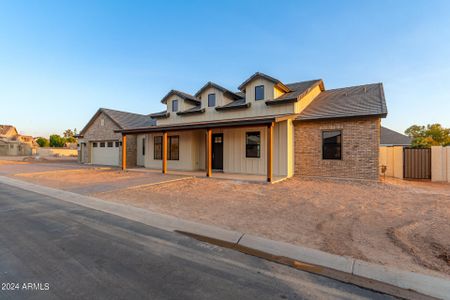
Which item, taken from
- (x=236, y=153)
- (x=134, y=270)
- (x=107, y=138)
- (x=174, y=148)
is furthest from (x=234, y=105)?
(x=107, y=138)

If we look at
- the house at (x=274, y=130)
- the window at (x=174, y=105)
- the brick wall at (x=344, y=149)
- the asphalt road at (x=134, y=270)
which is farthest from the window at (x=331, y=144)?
the window at (x=174, y=105)

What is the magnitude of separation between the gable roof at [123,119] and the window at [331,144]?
16114mm

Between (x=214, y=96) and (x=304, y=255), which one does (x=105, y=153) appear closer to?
(x=214, y=96)

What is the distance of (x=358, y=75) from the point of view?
16.8 meters

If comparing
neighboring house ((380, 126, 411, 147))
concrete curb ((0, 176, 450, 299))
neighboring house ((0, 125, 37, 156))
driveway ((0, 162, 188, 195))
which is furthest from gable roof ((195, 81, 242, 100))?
neighboring house ((0, 125, 37, 156))

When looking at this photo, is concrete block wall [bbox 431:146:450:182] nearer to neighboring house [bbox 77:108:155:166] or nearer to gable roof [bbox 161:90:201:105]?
gable roof [bbox 161:90:201:105]

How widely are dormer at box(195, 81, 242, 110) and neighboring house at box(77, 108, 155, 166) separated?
29.5 ft

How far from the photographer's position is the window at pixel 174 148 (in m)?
15.4

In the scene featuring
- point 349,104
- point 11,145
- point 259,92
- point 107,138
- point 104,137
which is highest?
point 259,92

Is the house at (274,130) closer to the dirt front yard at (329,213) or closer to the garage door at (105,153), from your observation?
the dirt front yard at (329,213)

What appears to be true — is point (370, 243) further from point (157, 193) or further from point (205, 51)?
point (205, 51)

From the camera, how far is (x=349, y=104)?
1180cm

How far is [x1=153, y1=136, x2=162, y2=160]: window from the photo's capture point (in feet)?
53.0

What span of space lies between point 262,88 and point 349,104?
516 cm
